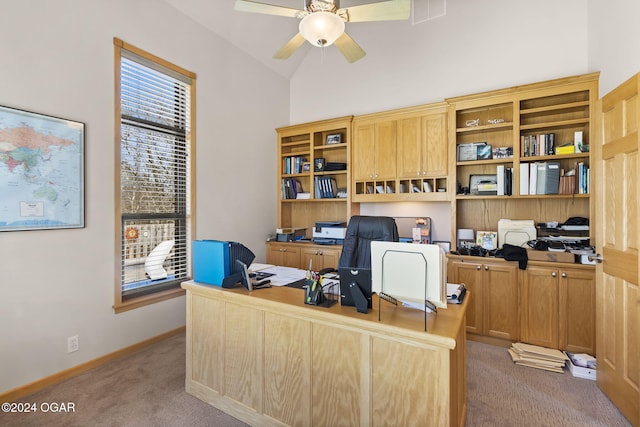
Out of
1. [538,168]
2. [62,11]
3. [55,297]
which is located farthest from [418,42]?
[55,297]

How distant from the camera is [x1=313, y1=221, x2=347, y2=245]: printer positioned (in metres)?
4.10

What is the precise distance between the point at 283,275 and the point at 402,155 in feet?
7.16

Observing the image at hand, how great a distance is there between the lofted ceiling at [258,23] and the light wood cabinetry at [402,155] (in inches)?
50.0

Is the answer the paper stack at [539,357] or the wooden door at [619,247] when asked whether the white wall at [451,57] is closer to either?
the wooden door at [619,247]

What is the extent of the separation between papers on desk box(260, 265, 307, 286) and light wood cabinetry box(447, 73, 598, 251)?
1.92 m

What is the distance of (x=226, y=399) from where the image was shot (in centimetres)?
199

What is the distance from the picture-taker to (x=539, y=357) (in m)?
2.64

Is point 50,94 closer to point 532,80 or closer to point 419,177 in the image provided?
point 419,177

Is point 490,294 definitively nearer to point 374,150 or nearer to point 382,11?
point 374,150

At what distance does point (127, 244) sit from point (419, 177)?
317cm

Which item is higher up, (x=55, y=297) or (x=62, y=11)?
(x=62, y=11)

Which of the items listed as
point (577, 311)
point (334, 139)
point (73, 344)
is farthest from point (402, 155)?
point (73, 344)

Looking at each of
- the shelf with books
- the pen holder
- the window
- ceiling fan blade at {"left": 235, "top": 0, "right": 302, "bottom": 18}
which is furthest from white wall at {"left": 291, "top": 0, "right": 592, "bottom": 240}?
the pen holder

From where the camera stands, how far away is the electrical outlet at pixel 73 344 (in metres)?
2.42
